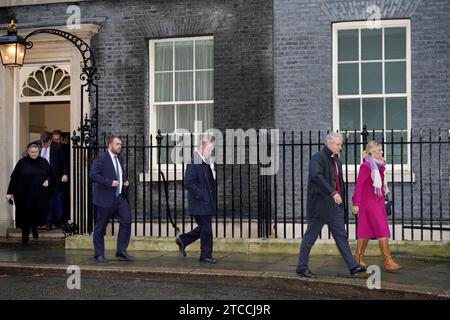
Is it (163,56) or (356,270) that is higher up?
(163,56)

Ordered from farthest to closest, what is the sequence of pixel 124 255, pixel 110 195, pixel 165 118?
1. pixel 165 118
2. pixel 124 255
3. pixel 110 195

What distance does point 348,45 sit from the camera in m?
12.3

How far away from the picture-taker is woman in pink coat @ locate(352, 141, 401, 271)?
8.99 metres

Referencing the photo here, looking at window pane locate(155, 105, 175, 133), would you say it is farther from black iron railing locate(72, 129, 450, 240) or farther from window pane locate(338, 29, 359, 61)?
window pane locate(338, 29, 359, 61)

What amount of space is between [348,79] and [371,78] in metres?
0.38

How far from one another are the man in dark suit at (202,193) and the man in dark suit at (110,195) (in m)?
1.01

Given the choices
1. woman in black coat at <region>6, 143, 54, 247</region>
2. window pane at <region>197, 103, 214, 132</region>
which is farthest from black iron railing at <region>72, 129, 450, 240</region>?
woman in black coat at <region>6, 143, 54, 247</region>

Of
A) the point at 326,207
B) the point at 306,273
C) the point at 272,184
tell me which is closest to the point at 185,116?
the point at 272,184

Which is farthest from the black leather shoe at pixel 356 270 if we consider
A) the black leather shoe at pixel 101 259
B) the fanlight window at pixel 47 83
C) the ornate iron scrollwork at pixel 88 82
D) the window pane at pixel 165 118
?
the fanlight window at pixel 47 83

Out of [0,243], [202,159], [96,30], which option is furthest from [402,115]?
[0,243]

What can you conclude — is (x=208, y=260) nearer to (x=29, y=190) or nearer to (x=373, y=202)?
(x=373, y=202)

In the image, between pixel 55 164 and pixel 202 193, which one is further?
pixel 55 164

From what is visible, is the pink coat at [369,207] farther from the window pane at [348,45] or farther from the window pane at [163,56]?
the window pane at [163,56]

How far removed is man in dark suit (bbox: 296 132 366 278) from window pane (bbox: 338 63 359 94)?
3.91 meters
